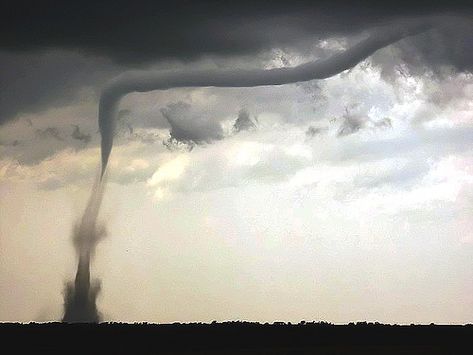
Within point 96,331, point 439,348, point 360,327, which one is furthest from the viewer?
point 360,327

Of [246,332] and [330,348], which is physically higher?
[246,332]

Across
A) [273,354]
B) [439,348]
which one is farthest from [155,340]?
[439,348]

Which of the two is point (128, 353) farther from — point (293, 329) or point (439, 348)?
point (293, 329)

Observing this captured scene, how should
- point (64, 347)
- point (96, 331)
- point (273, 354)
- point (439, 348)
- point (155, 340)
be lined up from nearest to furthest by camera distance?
point (273, 354) → point (439, 348) → point (64, 347) → point (155, 340) → point (96, 331)

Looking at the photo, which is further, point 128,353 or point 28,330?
point 28,330

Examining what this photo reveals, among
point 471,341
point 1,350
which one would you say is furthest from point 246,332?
point 1,350

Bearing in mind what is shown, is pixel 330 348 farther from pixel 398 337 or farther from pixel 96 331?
pixel 96 331
